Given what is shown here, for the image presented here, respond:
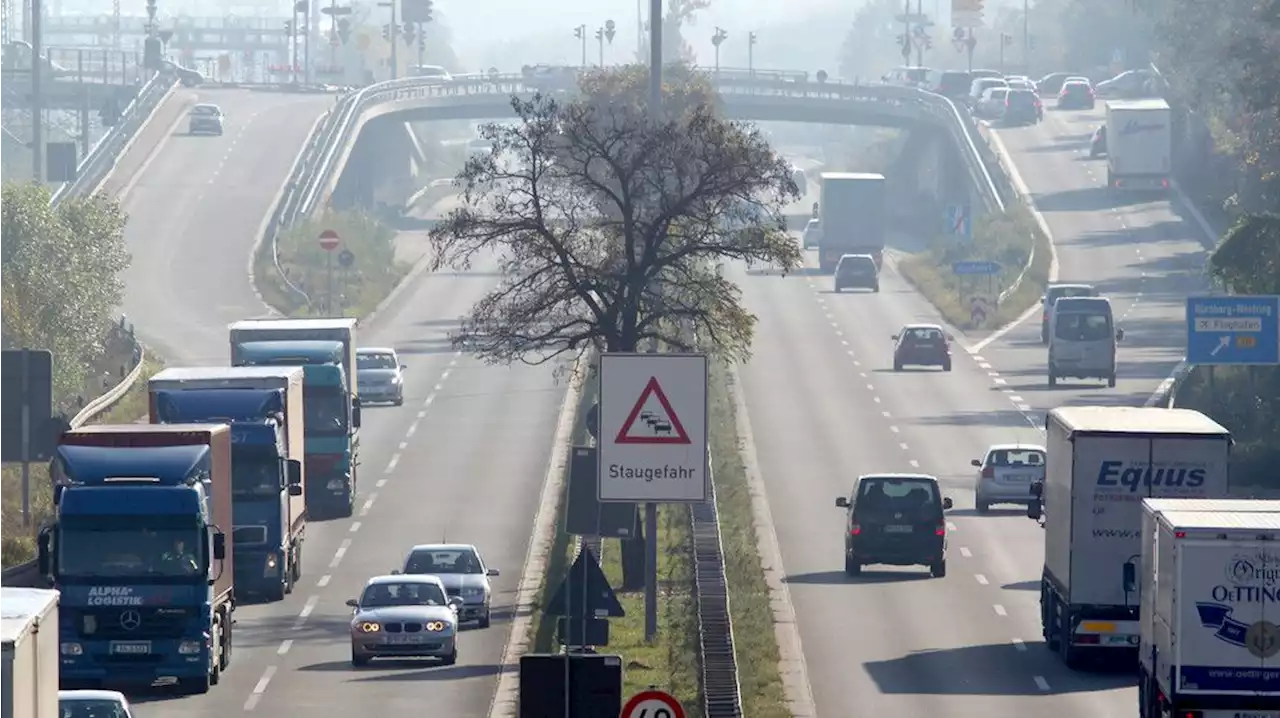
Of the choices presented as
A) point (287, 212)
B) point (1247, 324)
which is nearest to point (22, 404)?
point (1247, 324)

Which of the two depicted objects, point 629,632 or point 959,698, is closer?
point 959,698

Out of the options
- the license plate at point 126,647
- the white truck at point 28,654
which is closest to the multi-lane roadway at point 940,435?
the license plate at point 126,647

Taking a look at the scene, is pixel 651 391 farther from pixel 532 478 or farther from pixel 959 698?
pixel 532 478

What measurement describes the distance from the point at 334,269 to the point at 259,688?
69.1m

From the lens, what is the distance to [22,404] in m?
42.1

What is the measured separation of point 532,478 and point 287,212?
177 feet

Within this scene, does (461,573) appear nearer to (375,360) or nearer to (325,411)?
(325,411)

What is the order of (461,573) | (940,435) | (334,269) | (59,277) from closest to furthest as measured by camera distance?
(461,573)
(940,435)
(59,277)
(334,269)

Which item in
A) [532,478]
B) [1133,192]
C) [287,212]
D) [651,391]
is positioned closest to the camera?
[651,391]

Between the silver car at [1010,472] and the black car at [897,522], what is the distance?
8.97m

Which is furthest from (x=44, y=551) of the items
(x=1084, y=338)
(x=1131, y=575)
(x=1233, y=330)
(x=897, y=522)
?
(x=1084, y=338)

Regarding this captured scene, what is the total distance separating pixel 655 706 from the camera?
17891mm

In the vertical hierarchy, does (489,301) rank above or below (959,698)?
above

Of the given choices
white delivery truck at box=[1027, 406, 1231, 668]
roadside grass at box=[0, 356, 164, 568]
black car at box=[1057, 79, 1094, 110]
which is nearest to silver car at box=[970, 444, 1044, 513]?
roadside grass at box=[0, 356, 164, 568]
